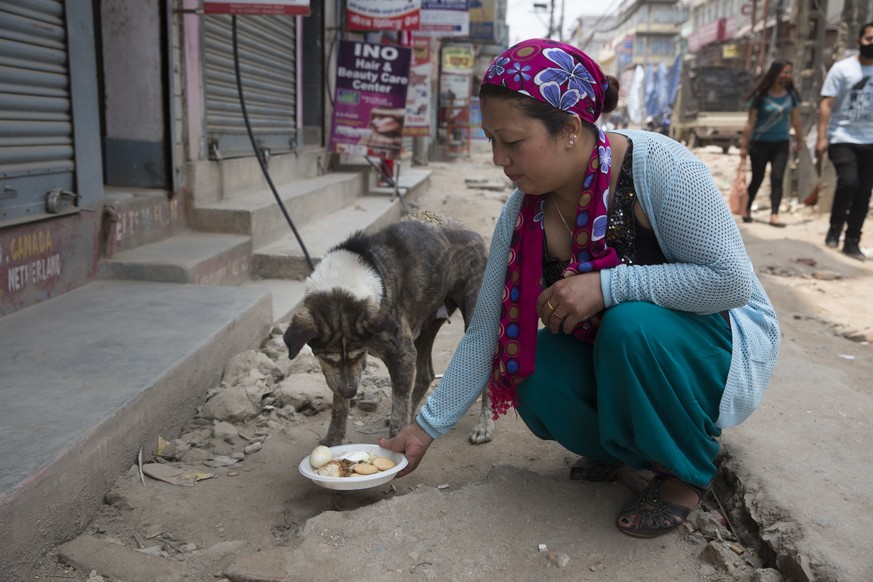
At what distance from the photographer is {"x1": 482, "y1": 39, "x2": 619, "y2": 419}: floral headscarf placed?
6.75 feet

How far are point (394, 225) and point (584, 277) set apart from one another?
1.61 meters

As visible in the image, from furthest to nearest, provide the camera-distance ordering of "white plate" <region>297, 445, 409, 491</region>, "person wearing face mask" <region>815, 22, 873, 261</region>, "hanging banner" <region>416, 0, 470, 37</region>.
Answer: "hanging banner" <region>416, 0, 470, 37</region> < "person wearing face mask" <region>815, 22, 873, 261</region> < "white plate" <region>297, 445, 409, 491</region>

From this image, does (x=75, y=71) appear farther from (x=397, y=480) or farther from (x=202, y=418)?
(x=397, y=480)

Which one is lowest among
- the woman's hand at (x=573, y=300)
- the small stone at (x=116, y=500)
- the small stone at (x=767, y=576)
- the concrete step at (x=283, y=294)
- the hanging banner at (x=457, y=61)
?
the small stone at (x=116, y=500)

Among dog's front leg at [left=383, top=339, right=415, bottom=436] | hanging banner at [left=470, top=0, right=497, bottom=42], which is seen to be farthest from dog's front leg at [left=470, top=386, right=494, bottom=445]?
hanging banner at [left=470, top=0, right=497, bottom=42]

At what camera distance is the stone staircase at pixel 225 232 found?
4.87m

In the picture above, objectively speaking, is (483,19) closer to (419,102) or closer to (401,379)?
(419,102)

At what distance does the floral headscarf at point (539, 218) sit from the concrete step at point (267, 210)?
409 centimetres

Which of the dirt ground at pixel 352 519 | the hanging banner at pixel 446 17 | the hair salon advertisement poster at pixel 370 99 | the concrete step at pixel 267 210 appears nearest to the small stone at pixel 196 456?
the dirt ground at pixel 352 519

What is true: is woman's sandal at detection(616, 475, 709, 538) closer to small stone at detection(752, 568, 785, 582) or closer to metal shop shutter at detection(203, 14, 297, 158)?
small stone at detection(752, 568, 785, 582)

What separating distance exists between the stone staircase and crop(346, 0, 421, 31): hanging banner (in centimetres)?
267

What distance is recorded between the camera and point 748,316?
240cm

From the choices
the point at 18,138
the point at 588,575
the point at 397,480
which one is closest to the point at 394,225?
the point at 397,480

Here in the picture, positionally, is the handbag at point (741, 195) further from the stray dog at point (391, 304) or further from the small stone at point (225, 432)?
the small stone at point (225, 432)
